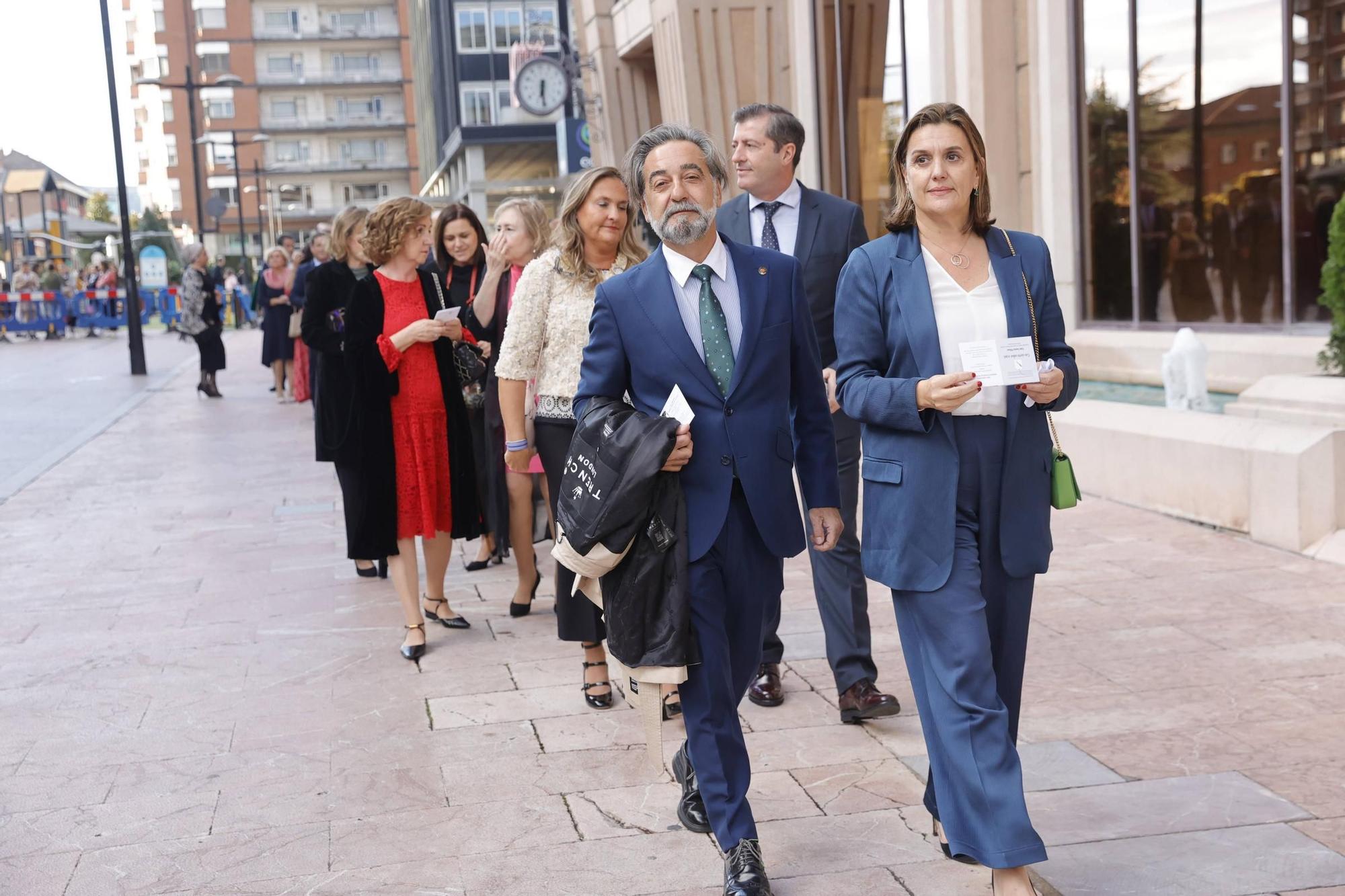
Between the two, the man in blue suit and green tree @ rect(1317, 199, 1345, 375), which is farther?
green tree @ rect(1317, 199, 1345, 375)

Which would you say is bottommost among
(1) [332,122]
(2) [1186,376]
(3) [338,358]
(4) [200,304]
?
(2) [1186,376]

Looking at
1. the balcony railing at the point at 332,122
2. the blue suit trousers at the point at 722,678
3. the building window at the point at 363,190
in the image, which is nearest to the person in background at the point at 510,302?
the blue suit trousers at the point at 722,678

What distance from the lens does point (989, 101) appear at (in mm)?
Answer: 13008

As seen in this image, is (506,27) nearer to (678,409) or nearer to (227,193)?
(227,193)

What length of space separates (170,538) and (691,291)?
6.72m

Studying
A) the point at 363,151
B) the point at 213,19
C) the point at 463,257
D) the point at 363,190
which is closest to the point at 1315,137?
the point at 463,257

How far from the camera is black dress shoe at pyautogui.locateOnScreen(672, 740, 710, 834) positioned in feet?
13.8

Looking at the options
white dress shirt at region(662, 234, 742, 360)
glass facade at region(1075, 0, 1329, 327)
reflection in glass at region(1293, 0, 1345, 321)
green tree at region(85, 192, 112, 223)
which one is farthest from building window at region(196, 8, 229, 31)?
white dress shirt at region(662, 234, 742, 360)

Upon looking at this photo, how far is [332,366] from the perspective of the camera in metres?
6.62

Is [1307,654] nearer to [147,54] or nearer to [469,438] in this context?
[469,438]

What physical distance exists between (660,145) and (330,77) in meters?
107

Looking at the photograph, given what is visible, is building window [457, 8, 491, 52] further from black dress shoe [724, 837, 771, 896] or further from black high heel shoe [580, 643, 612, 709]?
black dress shoe [724, 837, 771, 896]

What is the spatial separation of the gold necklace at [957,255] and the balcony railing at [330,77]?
106 metres

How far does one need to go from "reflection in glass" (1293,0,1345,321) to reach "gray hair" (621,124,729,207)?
8.16m
